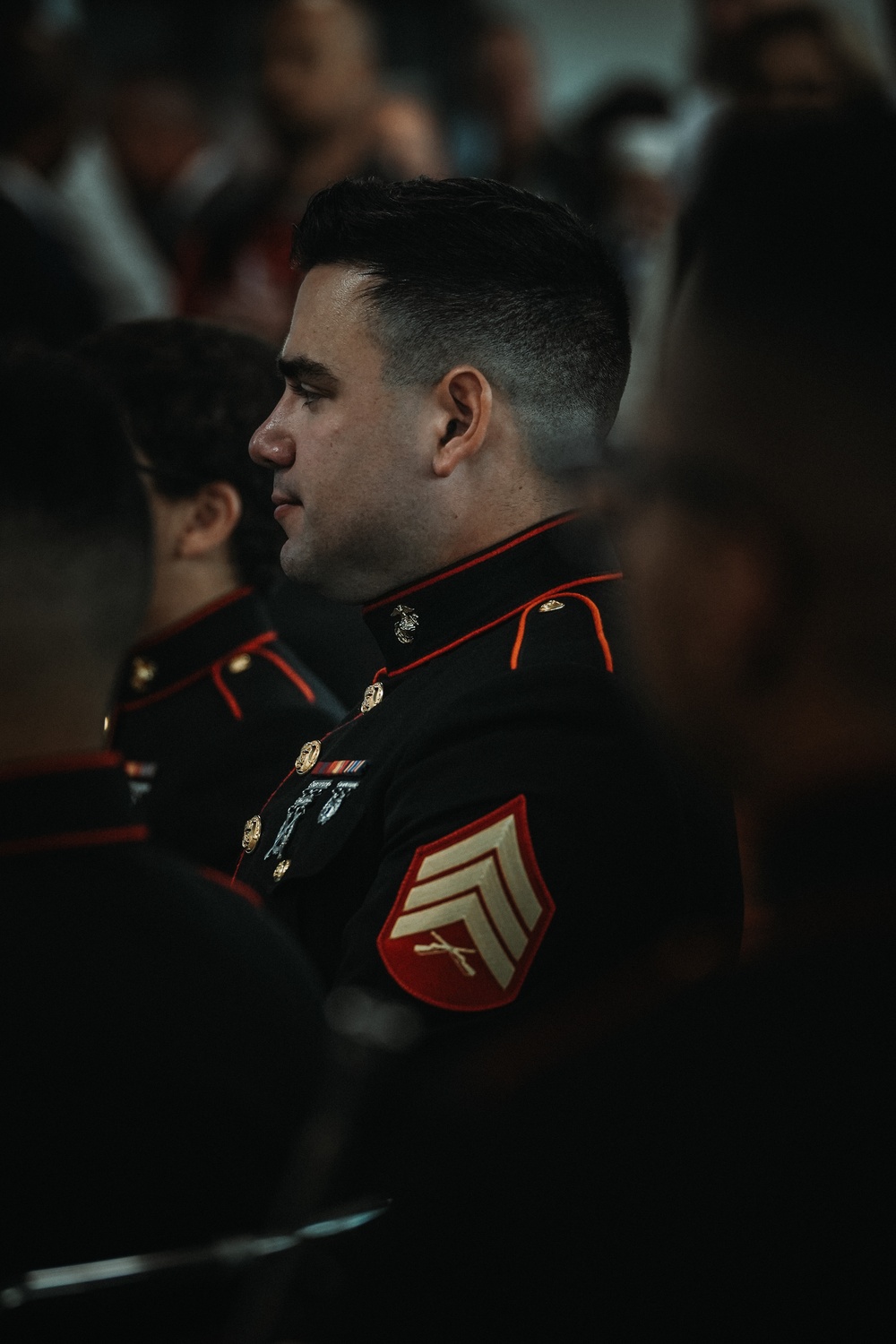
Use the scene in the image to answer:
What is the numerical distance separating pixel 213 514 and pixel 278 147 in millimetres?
2383

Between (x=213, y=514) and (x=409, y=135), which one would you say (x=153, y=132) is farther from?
(x=213, y=514)

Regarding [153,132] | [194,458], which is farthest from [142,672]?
[153,132]

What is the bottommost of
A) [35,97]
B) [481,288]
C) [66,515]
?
[481,288]

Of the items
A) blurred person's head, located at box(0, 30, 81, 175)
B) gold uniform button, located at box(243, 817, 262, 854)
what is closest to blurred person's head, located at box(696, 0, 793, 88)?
blurred person's head, located at box(0, 30, 81, 175)

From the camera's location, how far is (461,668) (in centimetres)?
214

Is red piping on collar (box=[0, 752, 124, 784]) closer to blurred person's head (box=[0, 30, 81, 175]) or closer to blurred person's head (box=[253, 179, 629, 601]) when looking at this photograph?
blurred person's head (box=[253, 179, 629, 601])

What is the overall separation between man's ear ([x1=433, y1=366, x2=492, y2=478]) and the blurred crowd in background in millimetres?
293

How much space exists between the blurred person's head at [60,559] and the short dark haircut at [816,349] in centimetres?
53

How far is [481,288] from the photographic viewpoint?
2236 millimetres

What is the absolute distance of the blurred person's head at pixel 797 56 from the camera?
377 cm

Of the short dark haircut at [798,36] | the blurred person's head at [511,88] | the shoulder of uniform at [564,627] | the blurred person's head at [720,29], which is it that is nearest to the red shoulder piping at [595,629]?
the shoulder of uniform at [564,627]

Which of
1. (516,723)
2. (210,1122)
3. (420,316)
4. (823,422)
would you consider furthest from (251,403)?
(823,422)

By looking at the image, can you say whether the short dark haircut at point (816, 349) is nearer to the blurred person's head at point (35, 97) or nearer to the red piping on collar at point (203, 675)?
the red piping on collar at point (203, 675)

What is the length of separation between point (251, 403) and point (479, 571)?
0.83m
